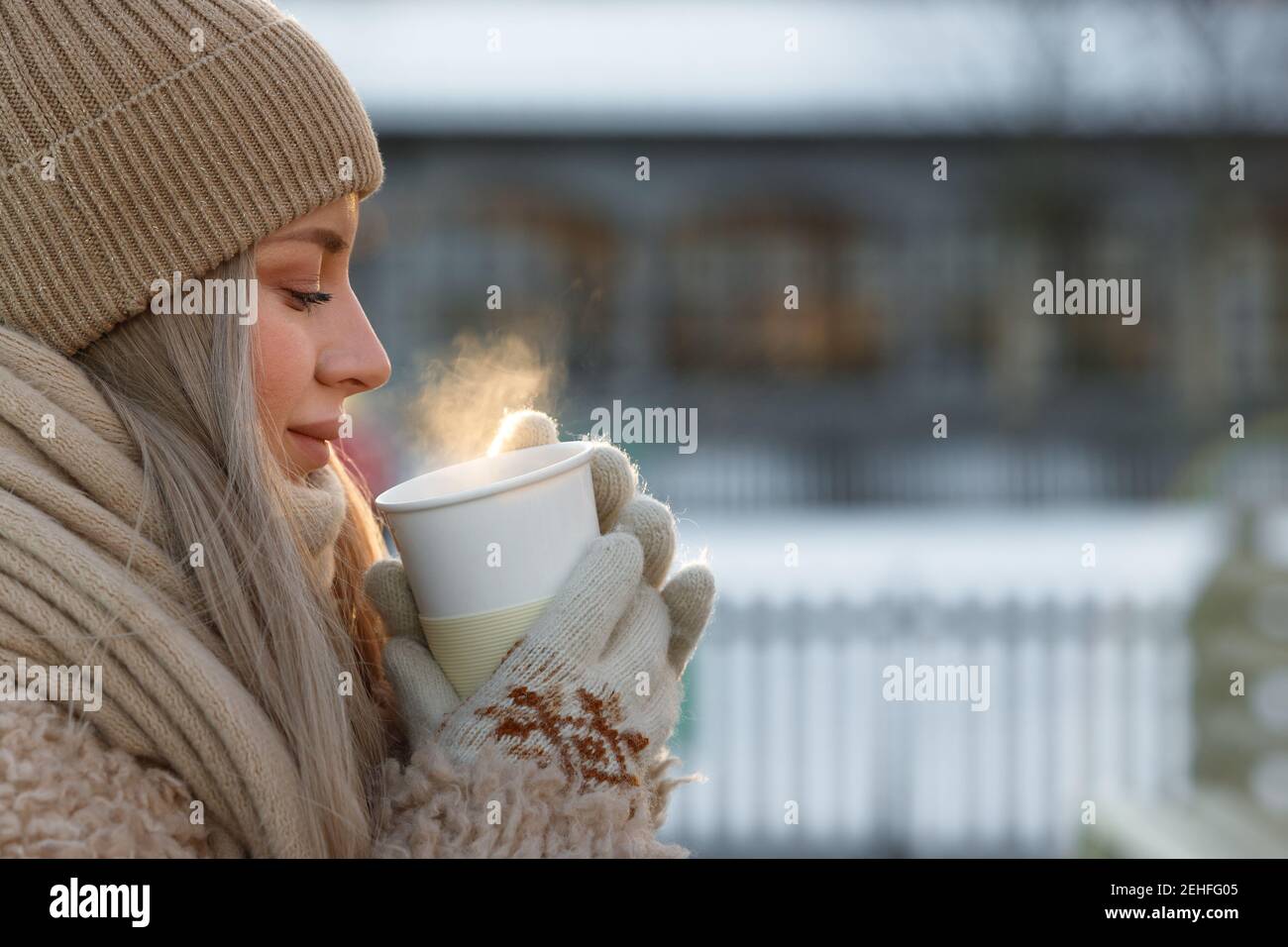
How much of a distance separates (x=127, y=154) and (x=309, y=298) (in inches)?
9.2

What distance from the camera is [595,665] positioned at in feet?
4.24

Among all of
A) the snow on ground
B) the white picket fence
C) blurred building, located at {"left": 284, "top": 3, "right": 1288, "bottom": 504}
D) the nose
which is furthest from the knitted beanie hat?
blurred building, located at {"left": 284, "top": 3, "right": 1288, "bottom": 504}

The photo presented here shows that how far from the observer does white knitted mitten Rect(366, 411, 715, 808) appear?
1.26m

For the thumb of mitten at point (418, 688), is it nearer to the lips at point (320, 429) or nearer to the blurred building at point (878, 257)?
the lips at point (320, 429)

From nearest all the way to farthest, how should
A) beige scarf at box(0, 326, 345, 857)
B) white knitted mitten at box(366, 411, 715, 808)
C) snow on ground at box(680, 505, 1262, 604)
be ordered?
beige scarf at box(0, 326, 345, 857)
white knitted mitten at box(366, 411, 715, 808)
snow on ground at box(680, 505, 1262, 604)

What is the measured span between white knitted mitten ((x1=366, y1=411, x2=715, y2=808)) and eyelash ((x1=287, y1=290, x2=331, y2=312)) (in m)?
0.31

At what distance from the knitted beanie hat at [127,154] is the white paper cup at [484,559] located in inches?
13.6

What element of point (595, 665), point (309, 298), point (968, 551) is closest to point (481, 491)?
point (595, 665)

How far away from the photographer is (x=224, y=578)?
3.98ft

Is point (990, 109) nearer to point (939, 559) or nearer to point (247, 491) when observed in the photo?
point (939, 559)

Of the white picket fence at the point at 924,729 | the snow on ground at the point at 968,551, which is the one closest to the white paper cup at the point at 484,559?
the white picket fence at the point at 924,729

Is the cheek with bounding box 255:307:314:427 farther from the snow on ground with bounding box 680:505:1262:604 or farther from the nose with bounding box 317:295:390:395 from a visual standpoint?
Answer: the snow on ground with bounding box 680:505:1262:604
